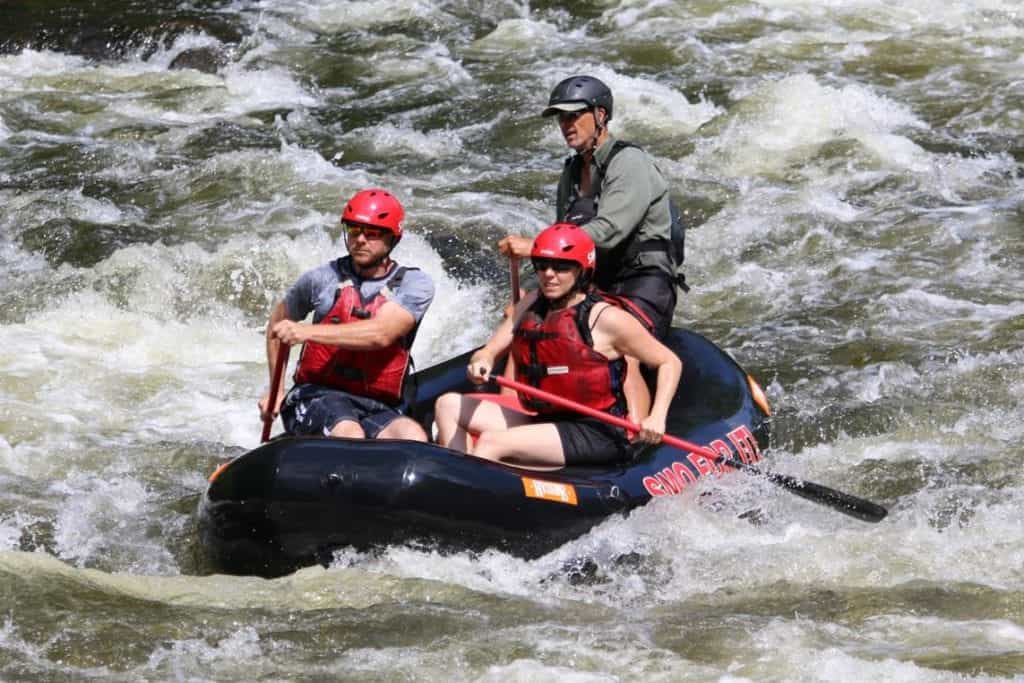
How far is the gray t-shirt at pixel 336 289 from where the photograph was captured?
619 centimetres

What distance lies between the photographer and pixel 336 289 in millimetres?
6207

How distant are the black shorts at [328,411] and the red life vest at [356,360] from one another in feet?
0.12

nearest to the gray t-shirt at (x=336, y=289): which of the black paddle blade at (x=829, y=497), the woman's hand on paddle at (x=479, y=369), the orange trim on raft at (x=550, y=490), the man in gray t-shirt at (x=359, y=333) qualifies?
the man in gray t-shirt at (x=359, y=333)

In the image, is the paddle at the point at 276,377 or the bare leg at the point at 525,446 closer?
the paddle at the point at 276,377

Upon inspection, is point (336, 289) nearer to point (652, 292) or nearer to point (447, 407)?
point (447, 407)

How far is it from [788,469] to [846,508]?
2.65 feet

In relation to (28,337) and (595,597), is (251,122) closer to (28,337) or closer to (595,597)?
(28,337)

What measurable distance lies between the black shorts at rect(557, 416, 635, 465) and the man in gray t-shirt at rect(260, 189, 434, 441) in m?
0.56

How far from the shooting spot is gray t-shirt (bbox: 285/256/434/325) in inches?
244

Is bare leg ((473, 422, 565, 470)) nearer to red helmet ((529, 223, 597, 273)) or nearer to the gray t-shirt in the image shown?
the gray t-shirt

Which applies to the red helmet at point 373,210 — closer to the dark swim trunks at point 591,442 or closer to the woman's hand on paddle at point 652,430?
the dark swim trunks at point 591,442

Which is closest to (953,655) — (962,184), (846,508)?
(846,508)

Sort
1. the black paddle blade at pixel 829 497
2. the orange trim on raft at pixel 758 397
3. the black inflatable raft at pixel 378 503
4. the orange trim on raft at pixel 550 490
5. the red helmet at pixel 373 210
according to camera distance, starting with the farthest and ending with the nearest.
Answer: the orange trim on raft at pixel 758 397, the black paddle blade at pixel 829 497, the red helmet at pixel 373 210, the orange trim on raft at pixel 550 490, the black inflatable raft at pixel 378 503

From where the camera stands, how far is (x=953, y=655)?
5.26 meters
